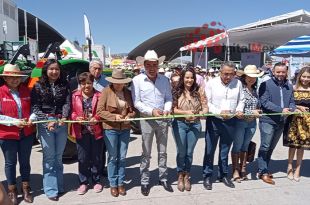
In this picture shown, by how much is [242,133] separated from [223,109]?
1.86 feet

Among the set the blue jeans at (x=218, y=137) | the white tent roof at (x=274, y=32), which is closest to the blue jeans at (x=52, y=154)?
the blue jeans at (x=218, y=137)

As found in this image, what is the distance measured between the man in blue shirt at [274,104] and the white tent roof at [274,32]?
41.2 feet

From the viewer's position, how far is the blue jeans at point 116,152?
14.3 feet

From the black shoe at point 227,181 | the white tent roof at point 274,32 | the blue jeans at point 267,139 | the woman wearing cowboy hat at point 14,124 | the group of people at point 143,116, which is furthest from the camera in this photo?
the white tent roof at point 274,32

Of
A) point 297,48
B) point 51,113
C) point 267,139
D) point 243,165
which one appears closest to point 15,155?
point 51,113

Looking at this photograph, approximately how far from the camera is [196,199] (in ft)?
14.2

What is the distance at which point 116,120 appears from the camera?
4219 millimetres

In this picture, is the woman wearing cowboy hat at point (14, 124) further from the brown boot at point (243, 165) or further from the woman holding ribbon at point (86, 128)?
the brown boot at point (243, 165)

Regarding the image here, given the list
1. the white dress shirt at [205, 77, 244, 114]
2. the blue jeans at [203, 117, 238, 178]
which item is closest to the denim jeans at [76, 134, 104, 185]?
the blue jeans at [203, 117, 238, 178]

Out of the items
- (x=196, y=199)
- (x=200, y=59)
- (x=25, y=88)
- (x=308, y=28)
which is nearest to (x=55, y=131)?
(x=25, y=88)

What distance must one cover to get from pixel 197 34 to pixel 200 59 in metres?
31.5

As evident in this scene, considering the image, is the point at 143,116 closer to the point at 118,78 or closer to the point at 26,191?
the point at 118,78

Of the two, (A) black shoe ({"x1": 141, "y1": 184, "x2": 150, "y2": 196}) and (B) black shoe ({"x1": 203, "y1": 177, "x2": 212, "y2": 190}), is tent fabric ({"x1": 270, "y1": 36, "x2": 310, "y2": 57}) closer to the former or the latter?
(B) black shoe ({"x1": 203, "y1": 177, "x2": 212, "y2": 190})

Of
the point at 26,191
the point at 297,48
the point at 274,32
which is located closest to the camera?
the point at 26,191
